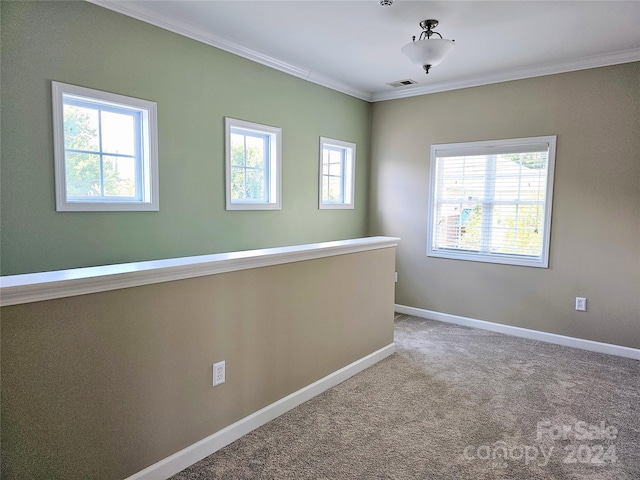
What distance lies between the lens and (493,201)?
4.38m

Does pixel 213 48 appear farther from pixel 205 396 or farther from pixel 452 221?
pixel 452 221

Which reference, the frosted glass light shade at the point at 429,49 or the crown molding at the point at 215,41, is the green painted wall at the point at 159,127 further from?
the frosted glass light shade at the point at 429,49

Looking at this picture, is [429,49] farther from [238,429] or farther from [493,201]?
[238,429]

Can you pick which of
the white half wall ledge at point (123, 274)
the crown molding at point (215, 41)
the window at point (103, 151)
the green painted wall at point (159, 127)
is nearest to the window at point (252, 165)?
the green painted wall at point (159, 127)

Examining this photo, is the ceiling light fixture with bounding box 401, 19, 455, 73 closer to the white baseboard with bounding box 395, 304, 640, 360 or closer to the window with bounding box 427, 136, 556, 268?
the window with bounding box 427, 136, 556, 268

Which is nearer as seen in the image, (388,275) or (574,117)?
(388,275)

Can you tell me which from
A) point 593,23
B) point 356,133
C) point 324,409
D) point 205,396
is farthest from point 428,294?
point 205,396

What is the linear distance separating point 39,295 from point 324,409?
181 cm

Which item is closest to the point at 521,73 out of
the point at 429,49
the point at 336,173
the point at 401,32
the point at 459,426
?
the point at 401,32

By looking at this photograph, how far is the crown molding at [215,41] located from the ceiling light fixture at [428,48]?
57.0 inches

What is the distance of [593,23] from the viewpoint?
2986 mm

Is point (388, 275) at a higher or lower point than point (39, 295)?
lower

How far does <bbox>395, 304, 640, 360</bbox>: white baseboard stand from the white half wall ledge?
2.69 m

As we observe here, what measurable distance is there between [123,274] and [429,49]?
97.5 inches
